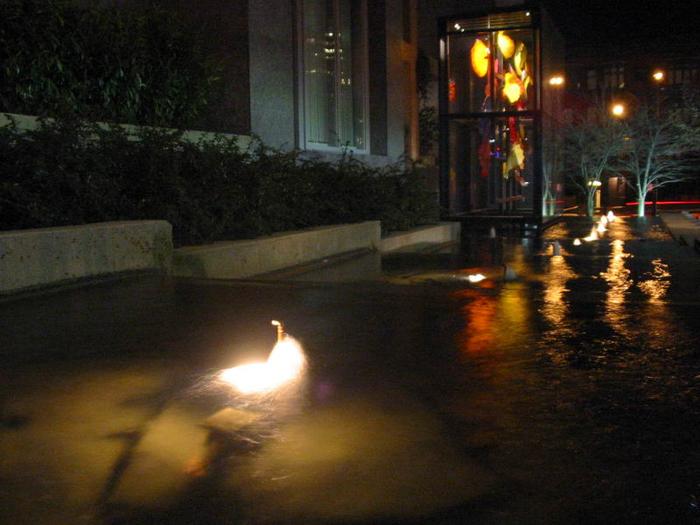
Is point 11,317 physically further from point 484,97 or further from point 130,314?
point 484,97

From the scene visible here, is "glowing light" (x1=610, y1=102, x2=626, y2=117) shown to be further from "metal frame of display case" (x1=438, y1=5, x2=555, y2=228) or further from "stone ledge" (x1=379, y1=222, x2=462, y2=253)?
"stone ledge" (x1=379, y1=222, x2=462, y2=253)

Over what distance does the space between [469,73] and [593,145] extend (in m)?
8.20

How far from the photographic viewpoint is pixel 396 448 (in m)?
4.04

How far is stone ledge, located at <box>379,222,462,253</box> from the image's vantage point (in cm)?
1611

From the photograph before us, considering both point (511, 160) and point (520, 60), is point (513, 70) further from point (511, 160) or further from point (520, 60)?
point (511, 160)

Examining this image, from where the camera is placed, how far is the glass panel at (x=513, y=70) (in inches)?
1121

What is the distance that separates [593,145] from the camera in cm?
3550

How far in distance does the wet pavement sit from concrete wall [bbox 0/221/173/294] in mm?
283

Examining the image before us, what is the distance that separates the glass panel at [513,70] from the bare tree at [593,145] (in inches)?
266

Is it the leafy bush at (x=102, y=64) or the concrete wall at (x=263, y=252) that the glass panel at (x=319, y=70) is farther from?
the concrete wall at (x=263, y=252)

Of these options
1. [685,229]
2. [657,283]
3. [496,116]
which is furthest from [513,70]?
[657,283]

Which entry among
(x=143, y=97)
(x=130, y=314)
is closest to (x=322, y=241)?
(x=143, y=97)

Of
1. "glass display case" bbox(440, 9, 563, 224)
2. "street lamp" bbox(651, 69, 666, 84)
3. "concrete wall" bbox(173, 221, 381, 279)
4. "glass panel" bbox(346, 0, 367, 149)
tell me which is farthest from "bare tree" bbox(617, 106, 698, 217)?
"concrete wall" bbox(173, 221, 381, 279)

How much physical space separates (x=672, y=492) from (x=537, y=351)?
248 cm
